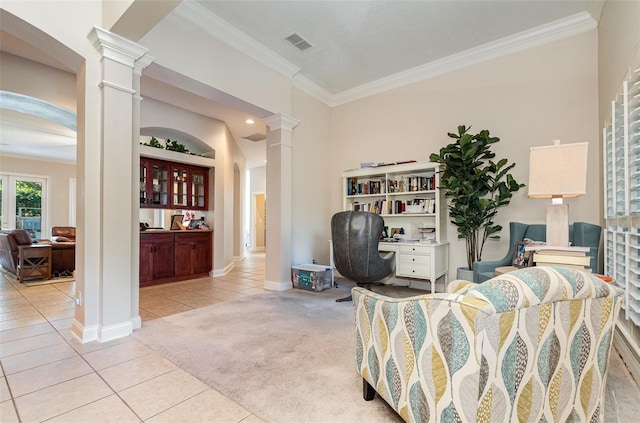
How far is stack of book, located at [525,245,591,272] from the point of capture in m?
1.83

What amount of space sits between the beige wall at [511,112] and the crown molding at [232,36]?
1.55 m

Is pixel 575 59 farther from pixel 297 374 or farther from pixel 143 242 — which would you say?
pixel 143 242

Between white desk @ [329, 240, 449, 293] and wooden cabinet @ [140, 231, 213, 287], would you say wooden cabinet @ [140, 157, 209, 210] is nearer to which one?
wooden cabinet @ [140, 231, 213, 287]

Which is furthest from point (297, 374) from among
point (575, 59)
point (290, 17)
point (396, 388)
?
point (575, 59)

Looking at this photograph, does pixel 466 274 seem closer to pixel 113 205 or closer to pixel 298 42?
pixel 298 42

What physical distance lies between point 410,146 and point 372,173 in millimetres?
693

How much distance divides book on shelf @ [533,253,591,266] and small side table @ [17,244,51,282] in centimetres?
679

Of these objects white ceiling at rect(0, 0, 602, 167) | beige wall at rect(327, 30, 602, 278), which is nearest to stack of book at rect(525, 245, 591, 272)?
beige wall at rect(327, 30, 602, 278)

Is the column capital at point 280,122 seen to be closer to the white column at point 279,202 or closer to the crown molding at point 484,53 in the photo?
the white column at point 279,202

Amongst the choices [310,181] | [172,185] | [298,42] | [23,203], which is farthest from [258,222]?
[298,42]

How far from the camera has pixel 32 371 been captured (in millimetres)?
1945

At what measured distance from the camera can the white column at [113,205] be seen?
243 cm

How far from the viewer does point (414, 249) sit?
12.3ft

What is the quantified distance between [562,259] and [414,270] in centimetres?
195
